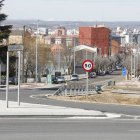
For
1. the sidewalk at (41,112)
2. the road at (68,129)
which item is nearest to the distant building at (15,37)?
the sidewalk at (41,112)

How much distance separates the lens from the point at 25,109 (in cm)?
2762

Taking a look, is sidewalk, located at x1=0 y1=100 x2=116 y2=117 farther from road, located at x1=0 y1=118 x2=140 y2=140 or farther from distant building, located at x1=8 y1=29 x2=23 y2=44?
distant building, located at x1=8 y1=29 x2=23 y2=44

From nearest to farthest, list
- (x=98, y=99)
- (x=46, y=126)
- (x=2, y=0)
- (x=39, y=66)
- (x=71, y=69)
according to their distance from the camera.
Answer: (x=46, y=126), (x=98, y=99), (x=2, y=0), (x=39, y=66), (x=71, y=69)

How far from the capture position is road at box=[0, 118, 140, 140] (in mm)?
16880

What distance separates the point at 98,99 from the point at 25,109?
1304cm

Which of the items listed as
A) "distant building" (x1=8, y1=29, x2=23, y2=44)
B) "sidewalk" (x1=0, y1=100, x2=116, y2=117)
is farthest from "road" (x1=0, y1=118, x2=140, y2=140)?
"distant building" (x1=8, y1=29, x2=23, y2=44)

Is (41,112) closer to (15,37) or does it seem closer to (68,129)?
(68,129)

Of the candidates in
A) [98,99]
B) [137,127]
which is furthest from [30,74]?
[137,127]

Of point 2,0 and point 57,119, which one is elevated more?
point 2,0

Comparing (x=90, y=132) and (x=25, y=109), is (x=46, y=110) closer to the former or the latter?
(x=25, y=109)

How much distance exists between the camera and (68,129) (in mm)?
19500

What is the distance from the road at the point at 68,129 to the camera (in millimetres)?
16880

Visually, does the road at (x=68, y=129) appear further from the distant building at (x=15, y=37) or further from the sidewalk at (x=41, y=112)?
the distant building at (x=15, y=37)

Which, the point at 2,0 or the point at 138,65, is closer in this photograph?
the point at 2,0
